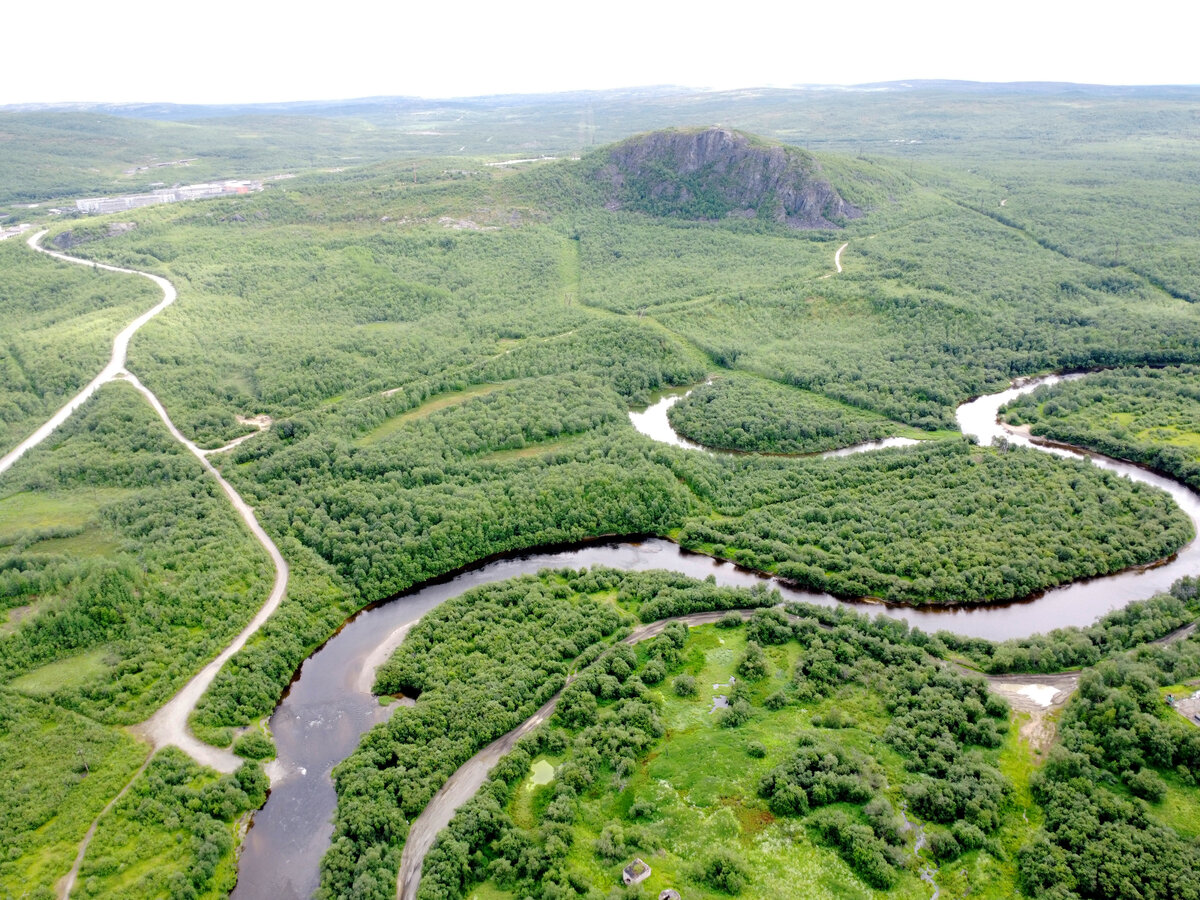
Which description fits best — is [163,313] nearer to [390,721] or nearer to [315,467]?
[315,467]

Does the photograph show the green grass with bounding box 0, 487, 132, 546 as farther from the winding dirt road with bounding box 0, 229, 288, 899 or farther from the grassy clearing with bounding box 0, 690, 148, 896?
the grassy clearing with bounding box 0, 690, 148, 896

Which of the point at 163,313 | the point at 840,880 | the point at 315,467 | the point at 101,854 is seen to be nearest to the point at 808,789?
the point at 840,880

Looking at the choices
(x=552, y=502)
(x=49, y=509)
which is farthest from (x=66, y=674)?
(x=552, y=502)

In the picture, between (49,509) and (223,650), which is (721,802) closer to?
(223,650)

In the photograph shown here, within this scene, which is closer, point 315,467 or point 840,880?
point 840,880

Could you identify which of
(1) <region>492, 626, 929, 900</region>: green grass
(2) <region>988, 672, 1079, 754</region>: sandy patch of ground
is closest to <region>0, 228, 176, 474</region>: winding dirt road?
(1) <region>492, 626, 929, 900</region>: green grass

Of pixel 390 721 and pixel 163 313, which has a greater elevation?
pixel 163 313

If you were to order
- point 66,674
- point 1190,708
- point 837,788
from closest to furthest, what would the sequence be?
point 837,788 → point 1190,708 → point 66,674
